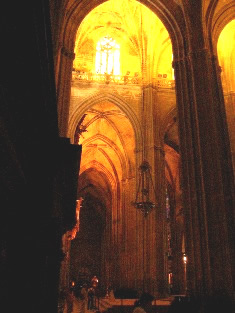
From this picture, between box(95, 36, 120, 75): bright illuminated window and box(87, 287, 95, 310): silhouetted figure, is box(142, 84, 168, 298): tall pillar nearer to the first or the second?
box(87, 287, 95, 310): silhouetted figure

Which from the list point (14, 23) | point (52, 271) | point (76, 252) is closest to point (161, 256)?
point (52, 271)

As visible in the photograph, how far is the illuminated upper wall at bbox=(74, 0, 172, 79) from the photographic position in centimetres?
1847

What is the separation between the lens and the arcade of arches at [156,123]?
9.16 meters

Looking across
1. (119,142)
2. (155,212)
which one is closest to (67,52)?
(155,212)

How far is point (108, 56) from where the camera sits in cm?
2016

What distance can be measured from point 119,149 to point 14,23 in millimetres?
20402

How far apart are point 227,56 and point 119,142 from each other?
8836mm

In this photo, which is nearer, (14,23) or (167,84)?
(14,23)

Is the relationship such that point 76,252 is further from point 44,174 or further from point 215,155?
point 44,174

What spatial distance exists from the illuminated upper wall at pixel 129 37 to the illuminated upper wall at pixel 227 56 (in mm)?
3129

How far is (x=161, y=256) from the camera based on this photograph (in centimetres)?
1485

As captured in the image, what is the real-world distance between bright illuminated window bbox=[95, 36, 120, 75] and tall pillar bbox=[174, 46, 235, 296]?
362 inches

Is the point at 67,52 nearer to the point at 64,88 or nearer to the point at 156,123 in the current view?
the point at 64,88

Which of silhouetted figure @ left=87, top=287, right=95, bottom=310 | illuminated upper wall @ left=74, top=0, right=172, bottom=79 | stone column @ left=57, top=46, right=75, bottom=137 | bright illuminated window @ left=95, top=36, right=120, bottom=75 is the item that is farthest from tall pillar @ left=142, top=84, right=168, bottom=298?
stone column @ left=57, top=46, right=75, bottom=137
